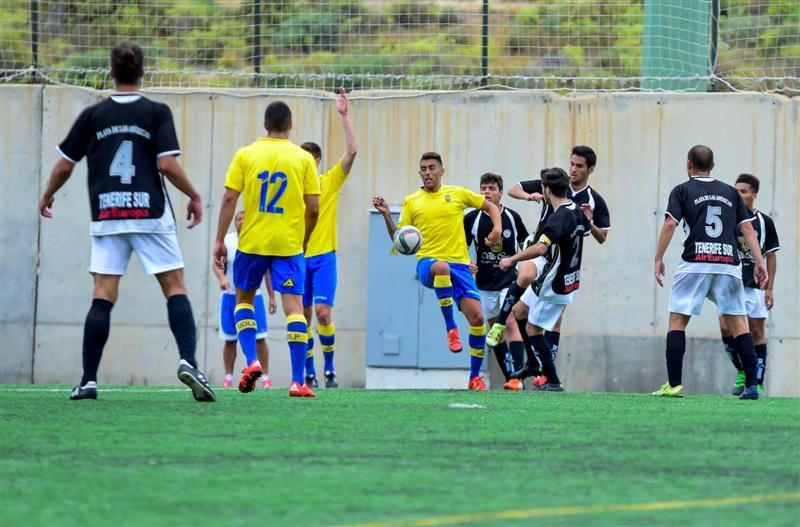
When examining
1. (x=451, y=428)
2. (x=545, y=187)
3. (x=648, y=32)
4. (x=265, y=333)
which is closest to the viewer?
(x=451, y=428)

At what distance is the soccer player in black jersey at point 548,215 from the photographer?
477 inches

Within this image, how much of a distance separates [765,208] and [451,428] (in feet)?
28.9

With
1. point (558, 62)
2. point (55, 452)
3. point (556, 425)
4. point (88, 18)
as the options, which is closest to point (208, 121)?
point (88, 18)

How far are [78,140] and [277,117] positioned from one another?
1.61 meters

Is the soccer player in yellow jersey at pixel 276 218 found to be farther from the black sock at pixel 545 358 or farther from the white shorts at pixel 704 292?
the white shorts at pixel 704 292

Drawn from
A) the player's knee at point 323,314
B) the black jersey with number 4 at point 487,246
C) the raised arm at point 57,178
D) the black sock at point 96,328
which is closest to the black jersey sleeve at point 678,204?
the black jersey with number 4 at point 487,246

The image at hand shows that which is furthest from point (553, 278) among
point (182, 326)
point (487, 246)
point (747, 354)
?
point (182, 326)

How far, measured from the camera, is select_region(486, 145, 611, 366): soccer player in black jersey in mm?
12117

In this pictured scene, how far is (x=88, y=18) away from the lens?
17.0 m

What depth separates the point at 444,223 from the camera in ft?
41.7

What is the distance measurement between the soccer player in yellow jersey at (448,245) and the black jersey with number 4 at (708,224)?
1861 mm

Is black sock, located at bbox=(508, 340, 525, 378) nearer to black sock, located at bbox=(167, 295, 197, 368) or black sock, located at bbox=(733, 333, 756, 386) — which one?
black sock, located at bbox=(733, 333, 756, 386)

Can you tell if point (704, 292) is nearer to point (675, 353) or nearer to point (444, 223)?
point (675, 353)

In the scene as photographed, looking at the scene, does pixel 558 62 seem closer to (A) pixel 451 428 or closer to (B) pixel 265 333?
(B) pixel 265 333
